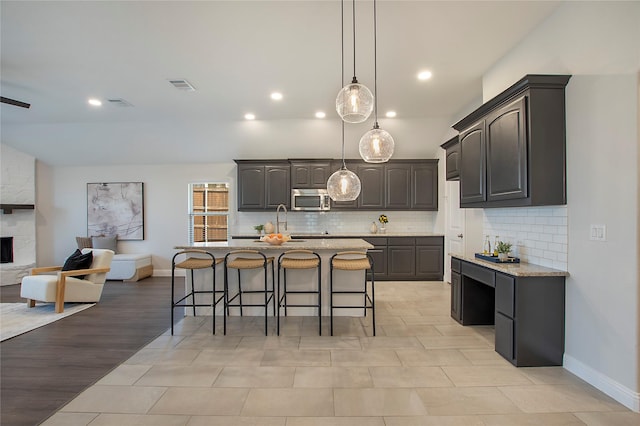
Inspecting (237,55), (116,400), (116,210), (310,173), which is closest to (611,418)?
(116,400)

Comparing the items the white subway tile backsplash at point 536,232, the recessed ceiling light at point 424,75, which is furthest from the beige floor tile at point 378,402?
the recessed ceiling light at point 424,75

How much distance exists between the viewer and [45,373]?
264 centimetres

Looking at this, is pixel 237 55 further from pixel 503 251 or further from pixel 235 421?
pixel 503 251

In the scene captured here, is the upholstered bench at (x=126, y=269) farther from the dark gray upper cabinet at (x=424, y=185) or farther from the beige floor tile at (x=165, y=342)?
the dark gray upper cabinet at (x=424, y=185)

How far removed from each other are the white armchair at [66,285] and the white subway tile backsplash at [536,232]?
224 inches

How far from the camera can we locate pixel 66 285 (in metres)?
4.39

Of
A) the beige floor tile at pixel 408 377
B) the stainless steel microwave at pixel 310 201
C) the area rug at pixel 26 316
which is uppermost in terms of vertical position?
the stainless steel microwave at pixel 310 201

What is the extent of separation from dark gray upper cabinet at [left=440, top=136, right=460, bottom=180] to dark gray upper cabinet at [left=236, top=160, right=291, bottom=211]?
3188 millimetres

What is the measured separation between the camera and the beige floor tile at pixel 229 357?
2779 millimetres

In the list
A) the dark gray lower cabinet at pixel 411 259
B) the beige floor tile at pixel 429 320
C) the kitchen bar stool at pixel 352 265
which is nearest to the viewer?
the kitchen bar stool at pixel 352 265

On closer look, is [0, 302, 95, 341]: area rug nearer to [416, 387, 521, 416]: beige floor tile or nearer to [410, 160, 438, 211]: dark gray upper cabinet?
[416, 387, 521, 416]: beige floor tile

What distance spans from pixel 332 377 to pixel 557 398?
5.53 feet

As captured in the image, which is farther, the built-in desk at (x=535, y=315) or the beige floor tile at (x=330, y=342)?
the beige floor tile at (x=330, y=342)

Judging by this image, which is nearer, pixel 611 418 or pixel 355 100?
pixel 611 418
